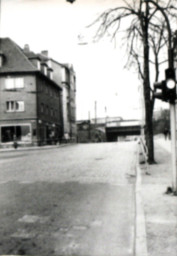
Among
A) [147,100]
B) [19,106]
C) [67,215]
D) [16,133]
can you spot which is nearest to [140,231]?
[67,215]

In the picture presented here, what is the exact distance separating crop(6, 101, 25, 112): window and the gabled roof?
340cm

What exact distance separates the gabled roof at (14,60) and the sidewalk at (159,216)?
32.3 meters

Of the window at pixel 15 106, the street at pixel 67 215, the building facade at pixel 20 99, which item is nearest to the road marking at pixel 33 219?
the street at pixel 67 215

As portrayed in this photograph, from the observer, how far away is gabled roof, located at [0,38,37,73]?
139ft

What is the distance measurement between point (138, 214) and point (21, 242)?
2.43 metres

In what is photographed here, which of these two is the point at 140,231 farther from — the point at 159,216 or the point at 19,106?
the point at 19,106

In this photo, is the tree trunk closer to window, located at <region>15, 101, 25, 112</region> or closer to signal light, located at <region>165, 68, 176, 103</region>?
signal light, located at <region>165, 68, 176, 103</region>

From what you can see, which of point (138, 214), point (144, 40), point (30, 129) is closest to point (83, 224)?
point (138, 214)

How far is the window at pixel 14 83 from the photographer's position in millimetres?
42469

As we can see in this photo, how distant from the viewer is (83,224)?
678 cm

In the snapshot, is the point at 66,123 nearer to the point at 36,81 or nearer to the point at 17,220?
the point at 36,81

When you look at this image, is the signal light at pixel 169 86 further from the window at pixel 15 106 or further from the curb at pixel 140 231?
the window at pixel 15 106

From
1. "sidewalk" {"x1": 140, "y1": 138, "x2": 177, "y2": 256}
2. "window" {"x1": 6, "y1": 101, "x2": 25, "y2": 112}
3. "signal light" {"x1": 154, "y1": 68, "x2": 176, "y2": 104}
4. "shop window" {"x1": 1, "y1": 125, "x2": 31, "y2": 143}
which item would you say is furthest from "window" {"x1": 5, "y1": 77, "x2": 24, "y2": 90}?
"signal light" {"x1": 154, "y1": 68, "x2": 176, "y2": 104}

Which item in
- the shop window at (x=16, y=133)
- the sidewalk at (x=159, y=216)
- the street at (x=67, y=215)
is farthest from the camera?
the shop window at (x=16, y=133)
